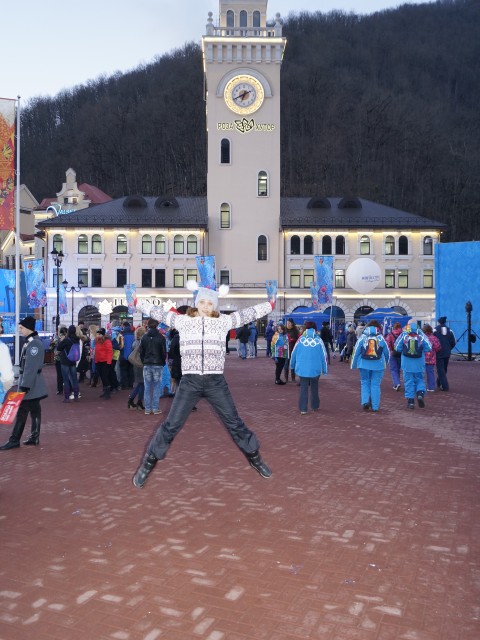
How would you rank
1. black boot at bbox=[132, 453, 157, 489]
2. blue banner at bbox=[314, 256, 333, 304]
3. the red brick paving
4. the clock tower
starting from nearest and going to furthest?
the red brick paving, black boot at bbox=[132, 453, 157, 489], blue banner at bbox=[314, 256, 333, 304], the clock tower

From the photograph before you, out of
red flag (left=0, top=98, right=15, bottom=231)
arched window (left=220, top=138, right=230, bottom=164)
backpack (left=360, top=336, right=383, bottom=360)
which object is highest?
arched window (left=220, top=138, right=230, bottom=164)

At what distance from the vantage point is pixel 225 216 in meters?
53.0

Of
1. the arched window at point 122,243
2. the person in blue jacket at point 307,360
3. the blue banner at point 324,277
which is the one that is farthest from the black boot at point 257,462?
the arched window at point 122,243

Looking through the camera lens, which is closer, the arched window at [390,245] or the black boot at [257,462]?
the black boot at [257,462]

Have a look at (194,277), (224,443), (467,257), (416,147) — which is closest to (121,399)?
(224,443)

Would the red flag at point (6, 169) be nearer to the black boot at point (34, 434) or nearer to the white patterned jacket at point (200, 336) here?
the black boot at point (34, 434)

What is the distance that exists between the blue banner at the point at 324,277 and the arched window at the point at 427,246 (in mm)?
15811

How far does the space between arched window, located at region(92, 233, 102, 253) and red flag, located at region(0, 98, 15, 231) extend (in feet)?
121

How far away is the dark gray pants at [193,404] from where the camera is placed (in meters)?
6.01

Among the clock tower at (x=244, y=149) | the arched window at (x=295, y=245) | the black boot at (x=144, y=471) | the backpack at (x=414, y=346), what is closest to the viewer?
the black boot at (x=144, y=471)

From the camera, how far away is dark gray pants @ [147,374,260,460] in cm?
601

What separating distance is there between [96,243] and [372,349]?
43740 mm

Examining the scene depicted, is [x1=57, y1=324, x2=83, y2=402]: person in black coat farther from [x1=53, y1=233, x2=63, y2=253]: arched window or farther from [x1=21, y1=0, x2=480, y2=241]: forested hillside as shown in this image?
[x1=21, y1=0, x2=480, y2=241]: forested hillside

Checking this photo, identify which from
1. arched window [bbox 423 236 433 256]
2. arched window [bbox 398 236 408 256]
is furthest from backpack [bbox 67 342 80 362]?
arched window [bbox 423 236 433 256]
